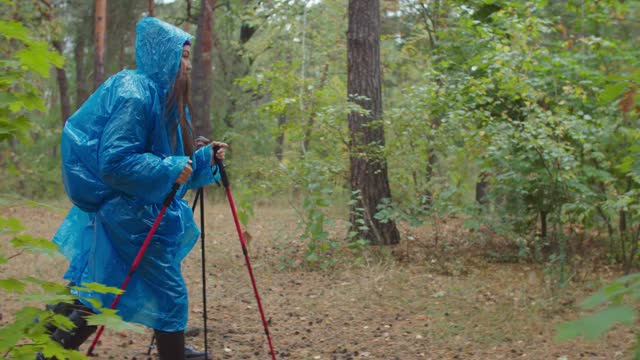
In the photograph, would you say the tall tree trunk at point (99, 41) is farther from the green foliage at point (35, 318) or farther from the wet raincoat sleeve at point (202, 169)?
the green foliage at point (35, 318)

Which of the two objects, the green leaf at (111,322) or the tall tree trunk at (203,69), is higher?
the tall tree trunk at (203,69)

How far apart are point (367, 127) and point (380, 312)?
2583 millimetres

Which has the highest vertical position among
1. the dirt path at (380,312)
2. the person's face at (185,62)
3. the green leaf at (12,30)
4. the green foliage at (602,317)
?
the person's face at (185,62)

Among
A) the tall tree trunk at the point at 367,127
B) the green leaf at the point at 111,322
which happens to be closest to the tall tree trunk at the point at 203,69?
the tall tree trunk at the point at 367,127

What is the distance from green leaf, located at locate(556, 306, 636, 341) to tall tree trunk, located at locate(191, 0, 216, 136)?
41.6 feet

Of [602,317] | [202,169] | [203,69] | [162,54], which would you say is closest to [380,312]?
[202,169]

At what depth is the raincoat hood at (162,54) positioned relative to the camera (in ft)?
11.2

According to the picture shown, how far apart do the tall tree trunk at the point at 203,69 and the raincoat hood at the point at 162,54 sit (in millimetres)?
9982

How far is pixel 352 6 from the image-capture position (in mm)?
7582

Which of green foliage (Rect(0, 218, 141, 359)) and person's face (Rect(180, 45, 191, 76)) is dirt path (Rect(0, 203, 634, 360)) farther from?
green foliage (Rect(0, 218, 141, 359))

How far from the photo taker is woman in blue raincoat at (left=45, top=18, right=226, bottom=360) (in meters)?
3.23

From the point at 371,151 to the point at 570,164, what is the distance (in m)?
2.27

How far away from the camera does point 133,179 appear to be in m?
3.22

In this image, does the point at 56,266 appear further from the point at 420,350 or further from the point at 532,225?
the point at 532,225
